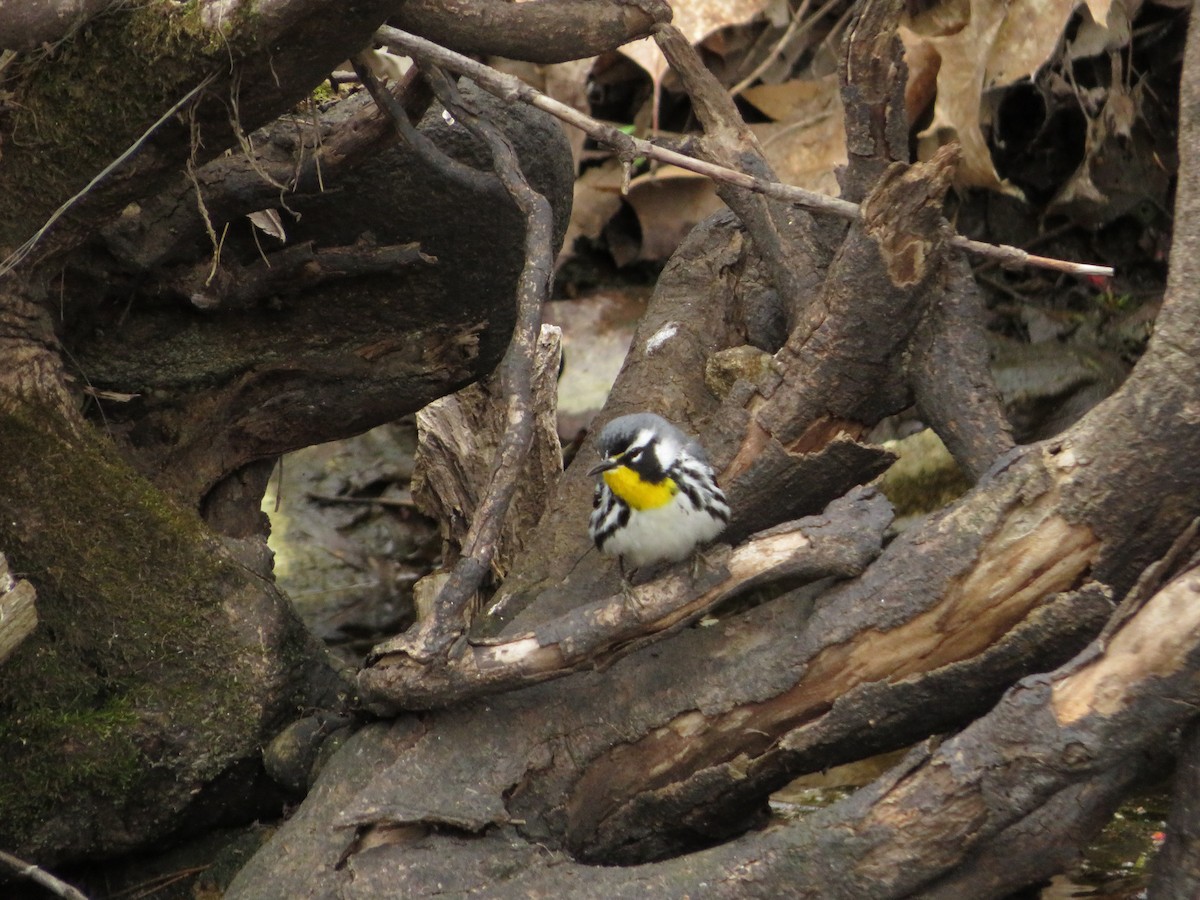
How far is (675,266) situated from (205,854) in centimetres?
238

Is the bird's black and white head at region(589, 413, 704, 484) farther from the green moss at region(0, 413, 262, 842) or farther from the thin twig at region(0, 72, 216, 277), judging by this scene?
the thin twig at region(0, 72, 216, 277)

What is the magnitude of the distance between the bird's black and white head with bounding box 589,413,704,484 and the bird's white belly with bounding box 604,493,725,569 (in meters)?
0.17

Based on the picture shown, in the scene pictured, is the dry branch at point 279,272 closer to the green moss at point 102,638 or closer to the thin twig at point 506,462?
the green moss at point 102,638

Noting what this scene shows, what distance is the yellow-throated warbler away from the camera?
363 cm

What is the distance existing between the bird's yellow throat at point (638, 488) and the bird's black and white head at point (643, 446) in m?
0.03

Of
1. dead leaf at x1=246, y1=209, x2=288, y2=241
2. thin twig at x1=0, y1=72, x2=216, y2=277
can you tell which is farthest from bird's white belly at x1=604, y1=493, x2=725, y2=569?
thin twig at x1=0, y1=72, x2=216, y2=277

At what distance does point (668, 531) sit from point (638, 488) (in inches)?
7.7

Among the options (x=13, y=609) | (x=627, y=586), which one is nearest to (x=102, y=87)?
(x=13, y=609)

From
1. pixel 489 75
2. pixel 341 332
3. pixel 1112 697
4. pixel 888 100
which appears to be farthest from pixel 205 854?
pixel 888 100

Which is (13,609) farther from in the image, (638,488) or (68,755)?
(638,488)

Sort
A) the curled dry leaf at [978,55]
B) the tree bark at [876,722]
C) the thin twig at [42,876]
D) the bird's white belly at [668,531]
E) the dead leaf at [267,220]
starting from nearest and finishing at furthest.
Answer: the tree bark at [876,722], the thin twig at [42,876], the bird's white belly at [668,531], the dead leaf at [267,220], the curled dry leaf at [978,55]

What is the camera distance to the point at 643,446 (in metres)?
3.85

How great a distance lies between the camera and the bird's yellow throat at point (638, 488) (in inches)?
144

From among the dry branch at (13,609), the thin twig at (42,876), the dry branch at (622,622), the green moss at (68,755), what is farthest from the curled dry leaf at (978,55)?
the thin twig at (42,876)
